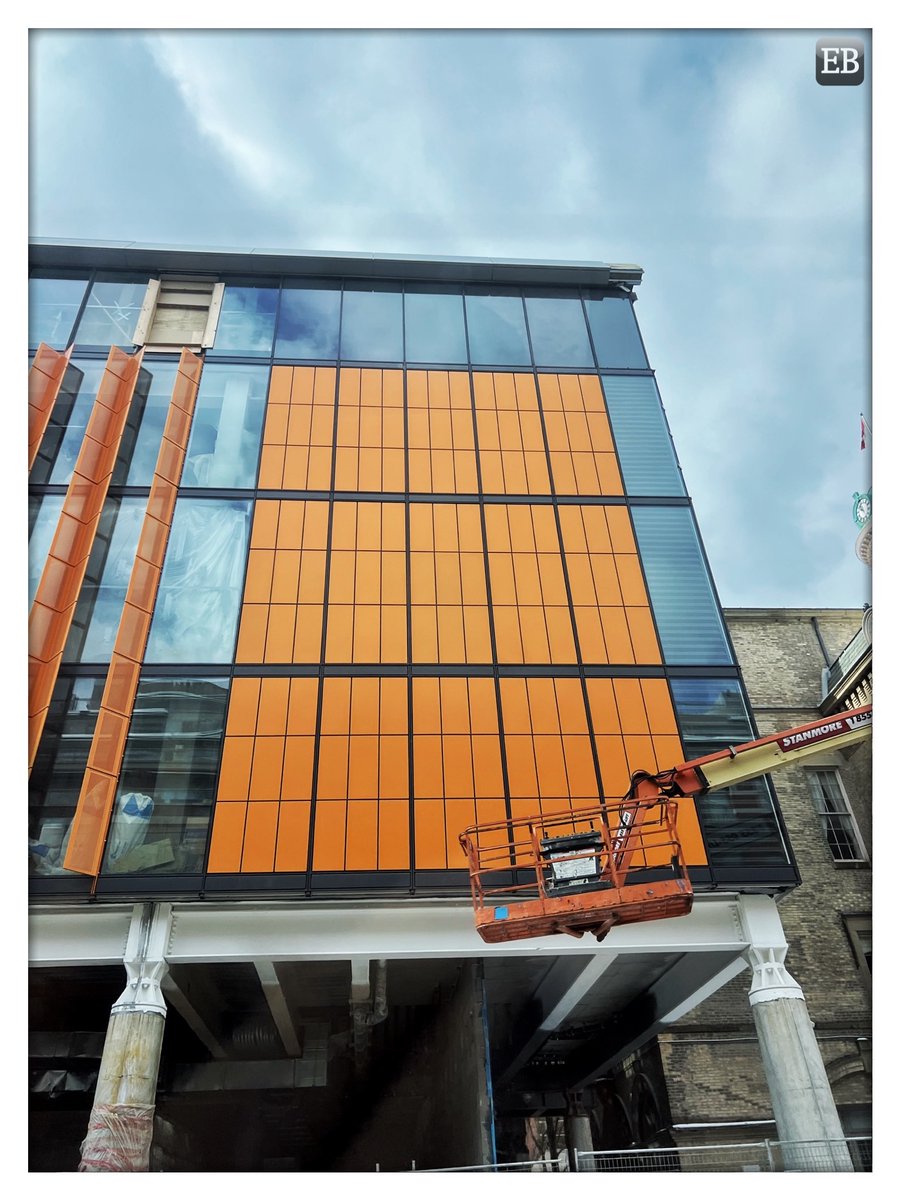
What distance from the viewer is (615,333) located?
28.1 m

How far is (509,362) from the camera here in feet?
88.8

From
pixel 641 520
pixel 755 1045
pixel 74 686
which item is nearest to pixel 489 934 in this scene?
pixel 74 686

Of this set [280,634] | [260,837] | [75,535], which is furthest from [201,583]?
[260,837]

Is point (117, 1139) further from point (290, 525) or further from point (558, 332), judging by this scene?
point (558, 332)

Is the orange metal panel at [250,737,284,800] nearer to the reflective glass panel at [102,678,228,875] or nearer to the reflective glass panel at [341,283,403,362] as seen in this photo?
the reflective glass panel at [102,678,228,875]

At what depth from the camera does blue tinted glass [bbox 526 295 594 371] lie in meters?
27.3

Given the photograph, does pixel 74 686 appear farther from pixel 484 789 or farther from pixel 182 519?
pixel 484 789

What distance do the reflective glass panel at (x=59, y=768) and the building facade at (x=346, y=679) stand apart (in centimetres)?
8

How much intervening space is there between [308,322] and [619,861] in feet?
67.4

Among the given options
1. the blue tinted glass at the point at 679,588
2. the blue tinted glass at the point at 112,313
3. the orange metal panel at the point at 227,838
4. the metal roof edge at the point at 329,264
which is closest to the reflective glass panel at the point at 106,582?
the orange metal panel at the point at 227,838

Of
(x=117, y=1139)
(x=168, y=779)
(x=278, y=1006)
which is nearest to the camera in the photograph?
(x=117, y=1139)

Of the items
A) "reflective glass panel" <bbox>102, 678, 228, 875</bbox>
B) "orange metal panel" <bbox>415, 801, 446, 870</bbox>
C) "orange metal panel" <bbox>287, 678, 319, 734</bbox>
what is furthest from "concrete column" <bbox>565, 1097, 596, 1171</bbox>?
"reflective glass panel" <bbox>102, 678, 228, 875</bbox>

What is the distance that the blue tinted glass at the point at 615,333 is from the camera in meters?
27.4

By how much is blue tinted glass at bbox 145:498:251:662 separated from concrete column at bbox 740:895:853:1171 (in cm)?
1393
